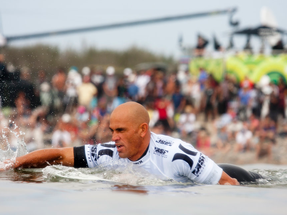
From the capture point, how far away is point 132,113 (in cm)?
472

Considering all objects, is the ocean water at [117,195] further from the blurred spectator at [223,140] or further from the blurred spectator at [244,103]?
the blurred spectator at [244,103]

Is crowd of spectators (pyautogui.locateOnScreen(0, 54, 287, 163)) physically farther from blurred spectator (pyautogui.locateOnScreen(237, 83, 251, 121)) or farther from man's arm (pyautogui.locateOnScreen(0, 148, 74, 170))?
man's arm (pyautogui.locateOnScreen(0, 148, 74, 170))

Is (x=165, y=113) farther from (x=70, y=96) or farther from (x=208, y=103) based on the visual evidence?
(x=70, y=96)

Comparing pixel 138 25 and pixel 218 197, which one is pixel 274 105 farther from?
pixel 218 197

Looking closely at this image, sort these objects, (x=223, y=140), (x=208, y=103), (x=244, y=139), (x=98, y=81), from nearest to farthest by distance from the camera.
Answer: (x=244, y=139) < (x=223, y=140) < (x=208, y=103) < (x=98, y=81)

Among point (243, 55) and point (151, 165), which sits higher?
point (243, 55)

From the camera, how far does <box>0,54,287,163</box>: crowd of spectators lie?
38.0ft

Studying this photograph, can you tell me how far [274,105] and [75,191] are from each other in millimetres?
9241

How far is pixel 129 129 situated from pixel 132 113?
7.2 inches

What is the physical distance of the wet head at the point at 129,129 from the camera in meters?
4.67

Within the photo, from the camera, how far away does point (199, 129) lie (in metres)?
12.4

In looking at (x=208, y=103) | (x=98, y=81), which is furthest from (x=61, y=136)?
(x=208, y=103)

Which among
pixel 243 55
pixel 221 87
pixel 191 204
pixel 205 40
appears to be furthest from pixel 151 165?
pixel 205 40

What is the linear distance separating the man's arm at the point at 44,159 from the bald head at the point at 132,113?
37.2 inches
